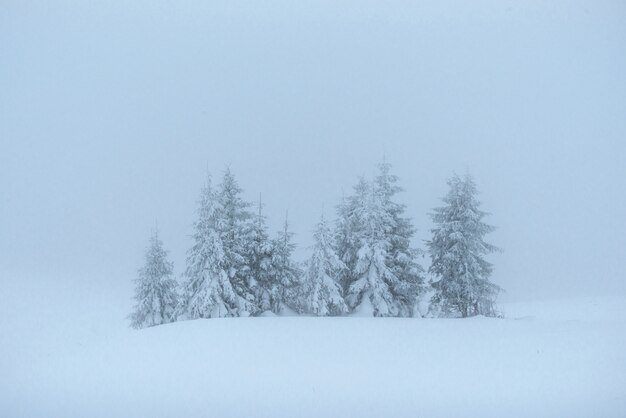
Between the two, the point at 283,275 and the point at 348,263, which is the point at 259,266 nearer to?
the point at 283,275

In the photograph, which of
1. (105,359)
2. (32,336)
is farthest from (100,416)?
(32,336)

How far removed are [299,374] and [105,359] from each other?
739cm

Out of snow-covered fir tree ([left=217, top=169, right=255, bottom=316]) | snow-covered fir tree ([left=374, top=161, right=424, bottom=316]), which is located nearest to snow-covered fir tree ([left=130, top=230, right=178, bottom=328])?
snow-covered fir tree ([left=217, top=169, right=255, bottom=316])

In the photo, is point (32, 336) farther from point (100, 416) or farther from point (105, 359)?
point (100, 416)

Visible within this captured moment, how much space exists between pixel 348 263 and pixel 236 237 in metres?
6.75

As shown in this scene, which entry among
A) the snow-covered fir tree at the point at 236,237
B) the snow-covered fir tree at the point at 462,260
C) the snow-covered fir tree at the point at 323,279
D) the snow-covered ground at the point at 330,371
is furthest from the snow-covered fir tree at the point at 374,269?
the snow-covered fir tree at the point at 236,237

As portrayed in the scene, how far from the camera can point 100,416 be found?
372 inches

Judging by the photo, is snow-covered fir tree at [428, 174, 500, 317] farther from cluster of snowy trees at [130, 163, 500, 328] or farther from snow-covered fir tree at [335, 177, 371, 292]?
snow-covered fir tree at [335, 177, 371, 292]

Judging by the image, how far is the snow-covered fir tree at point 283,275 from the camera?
22938mm

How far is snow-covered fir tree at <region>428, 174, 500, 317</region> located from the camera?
2211cm

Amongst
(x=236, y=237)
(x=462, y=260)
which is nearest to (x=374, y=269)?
(x=462, y=260)

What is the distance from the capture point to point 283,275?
2312 cm

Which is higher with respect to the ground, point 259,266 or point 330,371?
point 259,266

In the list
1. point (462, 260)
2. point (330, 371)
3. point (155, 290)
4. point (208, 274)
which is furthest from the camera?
point (155, 290)
